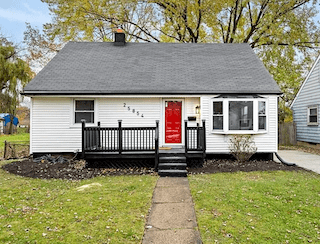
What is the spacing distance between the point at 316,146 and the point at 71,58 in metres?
15.0

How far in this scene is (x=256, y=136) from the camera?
954 centimetres

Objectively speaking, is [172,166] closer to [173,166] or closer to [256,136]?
[173,166]

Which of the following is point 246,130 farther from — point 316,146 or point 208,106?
point 316,146

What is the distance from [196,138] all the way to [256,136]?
2735 mm

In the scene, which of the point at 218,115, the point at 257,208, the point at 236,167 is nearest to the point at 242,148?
the point at 236,167

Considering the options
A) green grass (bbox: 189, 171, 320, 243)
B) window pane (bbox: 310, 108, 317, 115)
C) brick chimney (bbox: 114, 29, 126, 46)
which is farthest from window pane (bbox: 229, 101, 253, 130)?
window pane (bbox: 310, 108, 317, 115)

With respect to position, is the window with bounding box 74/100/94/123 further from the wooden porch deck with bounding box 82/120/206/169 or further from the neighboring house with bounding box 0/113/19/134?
the neighboring house with bounding box 0/113/19/134

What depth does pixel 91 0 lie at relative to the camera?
1722 cm

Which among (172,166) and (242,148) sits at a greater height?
(242,148)

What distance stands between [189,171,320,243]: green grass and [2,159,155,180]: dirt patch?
246 cm

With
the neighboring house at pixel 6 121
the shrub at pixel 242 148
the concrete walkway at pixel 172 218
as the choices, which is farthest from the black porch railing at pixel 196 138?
the neighboring house at pixel 6 121

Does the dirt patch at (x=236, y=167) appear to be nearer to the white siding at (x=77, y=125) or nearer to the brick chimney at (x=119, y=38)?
the white siding at (x=77, y=125)

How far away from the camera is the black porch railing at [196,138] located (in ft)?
27.0

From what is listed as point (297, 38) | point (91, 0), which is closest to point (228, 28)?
point (297, 38)
